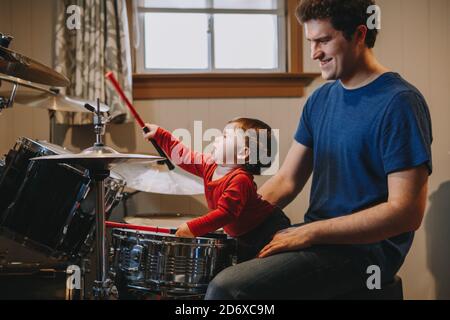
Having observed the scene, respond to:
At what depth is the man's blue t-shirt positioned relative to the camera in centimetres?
113

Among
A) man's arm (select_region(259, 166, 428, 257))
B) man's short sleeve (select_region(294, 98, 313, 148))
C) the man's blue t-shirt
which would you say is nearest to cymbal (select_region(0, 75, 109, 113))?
man's short sleeve (select_region(294, 98, 313, 148))

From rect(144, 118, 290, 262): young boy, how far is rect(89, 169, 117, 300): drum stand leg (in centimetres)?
21

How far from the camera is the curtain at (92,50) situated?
2074mm

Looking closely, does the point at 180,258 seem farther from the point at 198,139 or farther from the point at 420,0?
the point at 420,0

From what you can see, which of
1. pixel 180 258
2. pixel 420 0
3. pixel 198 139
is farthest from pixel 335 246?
pixel 420 0

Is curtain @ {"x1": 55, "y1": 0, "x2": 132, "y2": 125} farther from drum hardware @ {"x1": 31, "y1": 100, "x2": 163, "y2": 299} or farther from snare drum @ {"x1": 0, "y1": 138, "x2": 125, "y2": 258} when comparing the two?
drum hardware @ {"x1": 31, "y1": 100, "x2": 163, "y2": 299}

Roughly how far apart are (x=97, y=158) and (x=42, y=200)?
1.68ft

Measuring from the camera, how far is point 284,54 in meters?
2.37

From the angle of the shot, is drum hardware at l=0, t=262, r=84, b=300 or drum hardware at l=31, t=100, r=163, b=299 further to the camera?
drum hardware at l=0, t=262, r=84, b=300

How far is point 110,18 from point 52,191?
2.73ft

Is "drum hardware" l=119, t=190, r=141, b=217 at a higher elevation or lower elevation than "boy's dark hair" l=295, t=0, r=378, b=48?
lower

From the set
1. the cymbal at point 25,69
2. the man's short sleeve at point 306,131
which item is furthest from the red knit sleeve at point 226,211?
the cymbal at point 25,69

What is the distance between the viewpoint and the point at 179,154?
62.0 inches

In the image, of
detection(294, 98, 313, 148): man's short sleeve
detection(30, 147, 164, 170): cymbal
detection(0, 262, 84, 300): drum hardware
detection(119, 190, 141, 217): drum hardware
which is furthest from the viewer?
detection(119, 190, 141, 217): drum hardware
